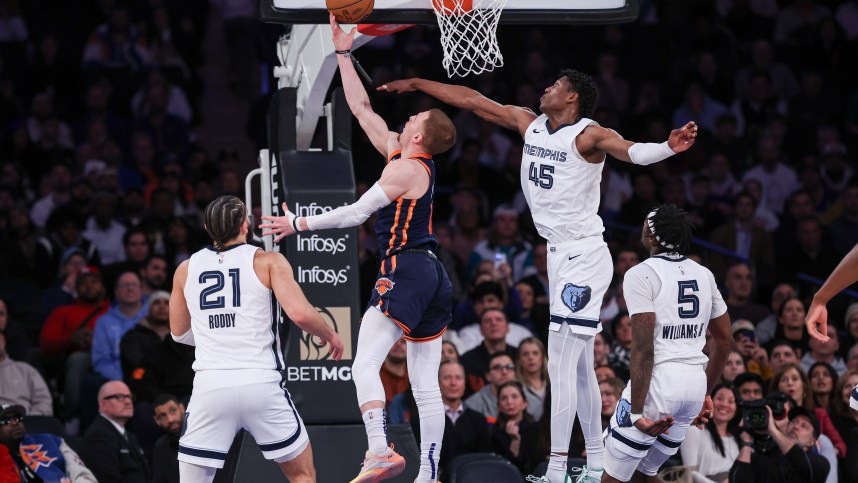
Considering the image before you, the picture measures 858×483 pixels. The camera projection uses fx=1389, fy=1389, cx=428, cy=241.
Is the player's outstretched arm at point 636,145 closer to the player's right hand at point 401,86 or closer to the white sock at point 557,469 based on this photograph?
the player's right hand at point 401,86

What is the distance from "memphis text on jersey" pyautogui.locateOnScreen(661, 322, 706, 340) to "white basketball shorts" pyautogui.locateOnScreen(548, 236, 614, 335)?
0.41 metres

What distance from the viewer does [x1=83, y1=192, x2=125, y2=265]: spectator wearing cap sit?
14797 millimetres

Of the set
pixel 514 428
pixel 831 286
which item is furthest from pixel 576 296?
pixel 514 428

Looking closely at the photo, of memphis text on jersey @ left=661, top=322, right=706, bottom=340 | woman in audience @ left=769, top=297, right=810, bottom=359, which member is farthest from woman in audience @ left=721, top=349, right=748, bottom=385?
memphis text on jersey @ left=661, top=322, right=706, bottom=340

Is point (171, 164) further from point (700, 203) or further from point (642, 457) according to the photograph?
point (642, 457)

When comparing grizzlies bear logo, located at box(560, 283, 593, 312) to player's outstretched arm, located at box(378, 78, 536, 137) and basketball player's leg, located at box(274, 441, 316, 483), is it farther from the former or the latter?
basketball player's leg, located at box(274, 441, 316, 483)

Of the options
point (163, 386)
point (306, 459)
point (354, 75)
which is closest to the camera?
point (306, 459)

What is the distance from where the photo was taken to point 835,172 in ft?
55.6

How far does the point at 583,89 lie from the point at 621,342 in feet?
15.4

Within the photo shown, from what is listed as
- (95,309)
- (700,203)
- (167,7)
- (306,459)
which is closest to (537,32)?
(700,203)

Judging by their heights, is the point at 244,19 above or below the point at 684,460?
above

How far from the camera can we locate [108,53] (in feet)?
58.1

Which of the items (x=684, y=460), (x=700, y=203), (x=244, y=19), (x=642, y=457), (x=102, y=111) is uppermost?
(x=244, y=19)

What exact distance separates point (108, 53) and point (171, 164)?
7.92 feet
